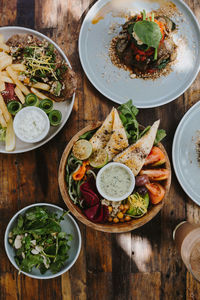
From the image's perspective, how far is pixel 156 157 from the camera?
1.75 m

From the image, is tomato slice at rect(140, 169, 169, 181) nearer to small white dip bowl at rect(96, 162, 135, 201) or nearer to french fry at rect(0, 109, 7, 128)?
small white dip bowl at rect(96, 162, 135, 201)

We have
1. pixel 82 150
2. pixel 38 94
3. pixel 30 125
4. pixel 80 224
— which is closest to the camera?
pixel 82 150

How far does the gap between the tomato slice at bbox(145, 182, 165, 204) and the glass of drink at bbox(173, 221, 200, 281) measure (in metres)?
0.34

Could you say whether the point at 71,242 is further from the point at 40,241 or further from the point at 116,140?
the point at 116,140

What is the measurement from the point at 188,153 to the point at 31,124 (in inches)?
43.8

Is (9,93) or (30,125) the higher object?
(9,93)

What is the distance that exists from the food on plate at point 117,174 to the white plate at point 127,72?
0.26 metres

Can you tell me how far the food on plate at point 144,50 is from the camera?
1916 mm

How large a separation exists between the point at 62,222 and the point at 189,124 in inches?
45.0

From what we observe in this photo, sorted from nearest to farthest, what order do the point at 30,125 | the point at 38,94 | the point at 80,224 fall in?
the point at 30,125 → the point at 38,94 → the point at 80,224

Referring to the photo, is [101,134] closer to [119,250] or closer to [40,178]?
[40,178]

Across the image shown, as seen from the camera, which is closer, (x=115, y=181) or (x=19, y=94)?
(x=115, y=181)

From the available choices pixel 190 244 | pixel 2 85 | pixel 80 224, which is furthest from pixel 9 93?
pixel 190 244

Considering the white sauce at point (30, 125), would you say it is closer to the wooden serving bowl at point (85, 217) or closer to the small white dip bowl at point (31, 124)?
the small white dip bowl at point (31, 124)
